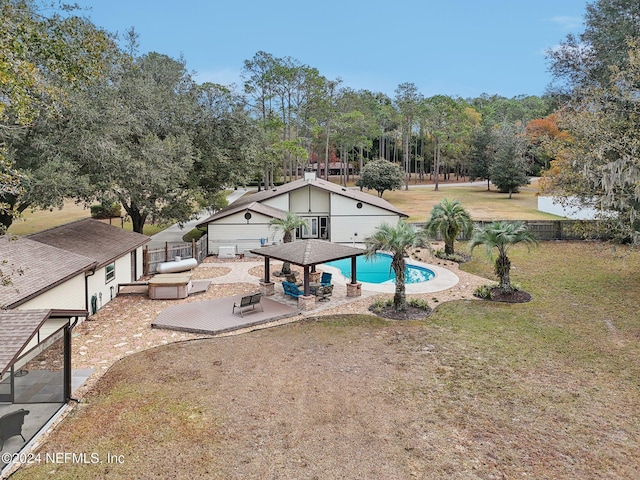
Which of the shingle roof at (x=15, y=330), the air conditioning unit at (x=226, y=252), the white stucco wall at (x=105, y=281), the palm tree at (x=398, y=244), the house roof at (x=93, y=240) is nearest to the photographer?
the shingle roof at (x=15, y=330)

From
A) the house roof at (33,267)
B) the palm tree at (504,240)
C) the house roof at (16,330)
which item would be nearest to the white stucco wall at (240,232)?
the house roof at (33,267)

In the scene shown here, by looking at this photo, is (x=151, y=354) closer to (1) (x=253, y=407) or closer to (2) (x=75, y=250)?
(1) (x=253, y=407)

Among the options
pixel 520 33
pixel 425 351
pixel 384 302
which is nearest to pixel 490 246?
pixel 384 302

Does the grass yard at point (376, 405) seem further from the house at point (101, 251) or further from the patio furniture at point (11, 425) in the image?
the house at point (101, 251)

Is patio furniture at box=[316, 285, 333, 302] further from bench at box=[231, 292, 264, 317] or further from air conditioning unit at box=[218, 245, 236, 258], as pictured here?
air conditioning unit at box=[218, 245, 236, 258]

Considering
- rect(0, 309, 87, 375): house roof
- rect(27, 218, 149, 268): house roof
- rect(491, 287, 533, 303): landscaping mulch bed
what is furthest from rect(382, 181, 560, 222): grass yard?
rect(0, 309, 87, 375): house roof

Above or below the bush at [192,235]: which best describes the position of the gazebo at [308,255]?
below

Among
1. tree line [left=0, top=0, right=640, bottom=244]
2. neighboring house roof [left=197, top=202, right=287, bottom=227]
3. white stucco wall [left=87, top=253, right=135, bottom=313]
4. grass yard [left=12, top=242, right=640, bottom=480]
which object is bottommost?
grass yard [left=12, top=242, right=640, bottom=480]

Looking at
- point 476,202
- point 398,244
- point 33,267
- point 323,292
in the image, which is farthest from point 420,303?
point 476,202
